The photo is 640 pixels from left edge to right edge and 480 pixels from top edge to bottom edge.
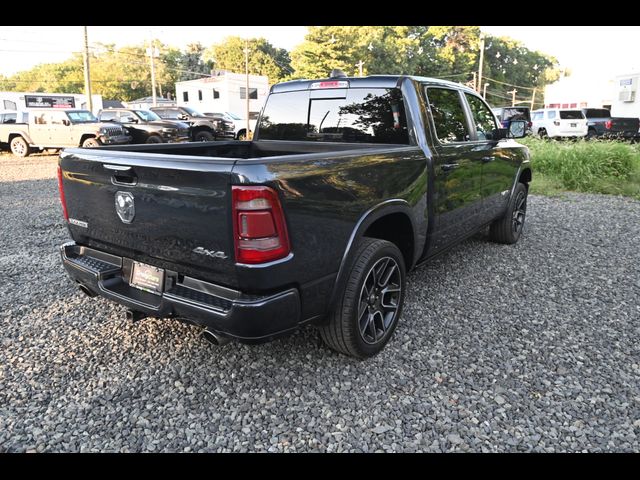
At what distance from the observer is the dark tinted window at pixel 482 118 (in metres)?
4.52

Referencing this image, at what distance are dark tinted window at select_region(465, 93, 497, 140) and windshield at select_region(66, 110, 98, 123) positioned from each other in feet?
49.6

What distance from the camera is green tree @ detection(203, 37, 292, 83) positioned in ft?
218

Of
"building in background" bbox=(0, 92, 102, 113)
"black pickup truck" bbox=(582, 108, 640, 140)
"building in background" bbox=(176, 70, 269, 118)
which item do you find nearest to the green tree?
"building in background" bbox=(176, 70, 269, 118)

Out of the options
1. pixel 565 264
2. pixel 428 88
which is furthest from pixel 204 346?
pixel 565 264

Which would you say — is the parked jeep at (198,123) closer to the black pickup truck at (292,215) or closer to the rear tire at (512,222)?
the rear tire at (512,222)

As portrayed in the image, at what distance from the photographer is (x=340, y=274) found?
269 cm

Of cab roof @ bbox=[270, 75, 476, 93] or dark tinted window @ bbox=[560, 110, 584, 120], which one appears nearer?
cab roof @ bbox=[270, 75, 476, 93]

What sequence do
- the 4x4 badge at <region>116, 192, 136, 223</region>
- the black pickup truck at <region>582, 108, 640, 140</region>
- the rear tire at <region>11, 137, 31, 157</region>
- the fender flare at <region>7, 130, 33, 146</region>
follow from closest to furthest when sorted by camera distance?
the 4x4 badge at <region>116, 192, 136, 223</region> → the fender flare at <region>7, 130, 33, 146</region> → the rear tire at <region>11, 137, 31, 157</region> → the black pickup truck at <region>582, 108, 640, 140</region>

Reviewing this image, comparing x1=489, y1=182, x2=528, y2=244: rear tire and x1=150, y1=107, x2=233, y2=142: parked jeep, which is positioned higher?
x1=150, y1=107, x2=233, y2=142: parked jeep

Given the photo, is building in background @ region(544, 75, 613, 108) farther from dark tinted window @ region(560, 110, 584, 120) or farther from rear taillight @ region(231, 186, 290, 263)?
rear taillight @ region(231, 186, 290, 263)

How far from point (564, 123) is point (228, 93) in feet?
87.3

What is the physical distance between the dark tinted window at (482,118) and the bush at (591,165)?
613 centimetres

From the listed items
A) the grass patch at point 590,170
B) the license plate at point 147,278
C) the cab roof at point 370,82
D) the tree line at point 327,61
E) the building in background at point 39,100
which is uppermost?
the tree line at point 327,61

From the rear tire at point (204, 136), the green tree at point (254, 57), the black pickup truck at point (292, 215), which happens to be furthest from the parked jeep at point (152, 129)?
the green tree at point (254, 57)
